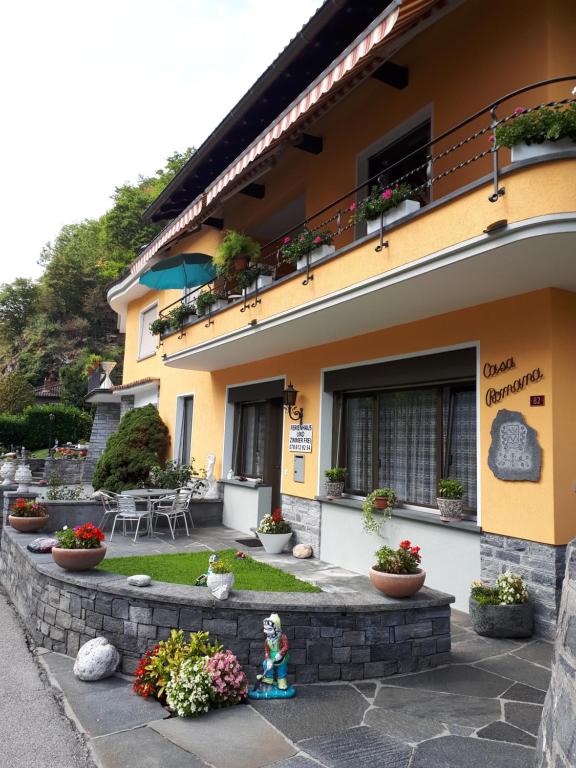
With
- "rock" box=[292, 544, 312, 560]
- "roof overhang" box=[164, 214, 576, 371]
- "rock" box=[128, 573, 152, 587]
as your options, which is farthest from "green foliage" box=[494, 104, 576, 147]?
"rock" box=[292, 544, 312, 560]

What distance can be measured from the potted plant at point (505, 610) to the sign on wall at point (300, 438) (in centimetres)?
464

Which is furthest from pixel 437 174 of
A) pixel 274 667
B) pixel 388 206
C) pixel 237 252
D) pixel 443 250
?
pixel 274 667

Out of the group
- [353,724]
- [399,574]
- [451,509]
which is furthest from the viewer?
[451,509]

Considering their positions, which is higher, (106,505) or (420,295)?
(420,295)

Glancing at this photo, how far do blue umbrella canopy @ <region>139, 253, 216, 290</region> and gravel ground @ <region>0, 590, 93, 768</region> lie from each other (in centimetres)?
893

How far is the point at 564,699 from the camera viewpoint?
2.71 metres

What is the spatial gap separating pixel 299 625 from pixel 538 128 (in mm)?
5155

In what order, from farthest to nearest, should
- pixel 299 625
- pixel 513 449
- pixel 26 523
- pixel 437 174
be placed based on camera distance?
pixel 26 523
pixel 437 174
pixel 513 449
pixel 299 625

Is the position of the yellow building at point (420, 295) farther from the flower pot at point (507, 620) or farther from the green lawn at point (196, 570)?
the green lawn at point (196, 570)

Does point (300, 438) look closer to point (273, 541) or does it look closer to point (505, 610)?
point (273, 541)

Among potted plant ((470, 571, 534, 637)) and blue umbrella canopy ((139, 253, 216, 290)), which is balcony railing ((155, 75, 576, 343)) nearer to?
blue umbrella canopy ((139, 253, 216, 290))

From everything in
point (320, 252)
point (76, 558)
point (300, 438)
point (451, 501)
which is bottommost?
point (76, 558)

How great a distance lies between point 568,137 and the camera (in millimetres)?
4945

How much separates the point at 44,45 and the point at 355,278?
456 centimetres
